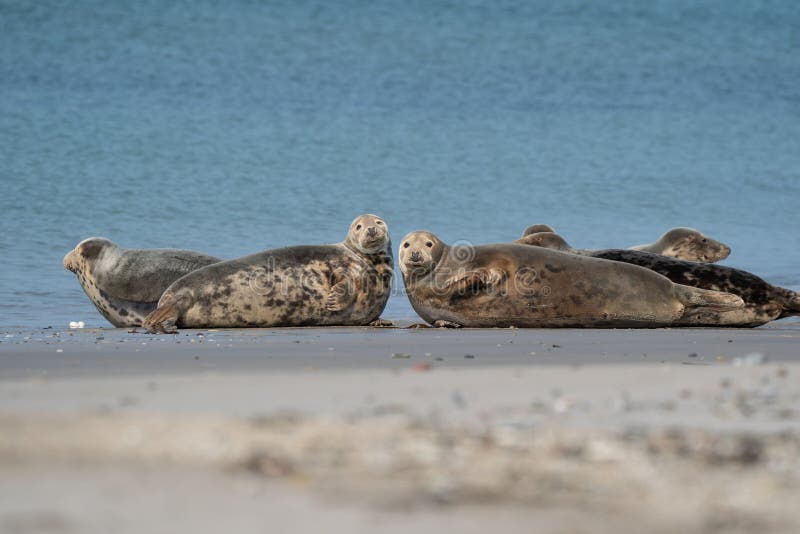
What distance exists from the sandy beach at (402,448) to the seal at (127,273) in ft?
15.0

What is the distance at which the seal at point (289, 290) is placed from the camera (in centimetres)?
777

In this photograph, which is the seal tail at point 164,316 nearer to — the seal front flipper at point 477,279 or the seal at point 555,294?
the seal at point 555,294

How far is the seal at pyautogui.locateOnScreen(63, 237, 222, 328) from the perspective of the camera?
8.57 m

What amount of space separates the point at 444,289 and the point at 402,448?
5.35 metres

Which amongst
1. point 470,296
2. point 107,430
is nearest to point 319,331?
point 470,296

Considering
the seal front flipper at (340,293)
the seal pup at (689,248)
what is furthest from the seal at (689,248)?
the seal front flipper at (340,293)

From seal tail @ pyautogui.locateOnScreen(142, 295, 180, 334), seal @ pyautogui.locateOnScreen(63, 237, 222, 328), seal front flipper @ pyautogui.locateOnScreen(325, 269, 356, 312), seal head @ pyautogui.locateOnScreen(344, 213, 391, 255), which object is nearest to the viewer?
seal tail @ pyautogui.locateOnScreen(142, 295, 180, 334)

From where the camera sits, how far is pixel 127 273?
8.75 metres

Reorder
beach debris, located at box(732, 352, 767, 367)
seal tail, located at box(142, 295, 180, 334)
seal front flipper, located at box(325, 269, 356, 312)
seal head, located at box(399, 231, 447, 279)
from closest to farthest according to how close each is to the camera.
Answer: beach debris, located at box(732, 352, 767, 367) → seal tail, located at box(142, 295, 180, 334) → seal head, located at box(399, 231, 447, 279) → seal front flipper, located at box(325, 269, 356, 312)

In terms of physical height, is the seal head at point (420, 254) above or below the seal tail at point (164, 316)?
above

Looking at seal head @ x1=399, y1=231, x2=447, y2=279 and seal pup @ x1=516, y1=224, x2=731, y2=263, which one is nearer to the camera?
seal head @ x1=399, y1=231, x2=447, y2=279

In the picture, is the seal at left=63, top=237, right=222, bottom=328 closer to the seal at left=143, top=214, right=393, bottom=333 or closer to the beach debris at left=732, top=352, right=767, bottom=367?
the seal at left=143, top=214, right=393, bottom=333

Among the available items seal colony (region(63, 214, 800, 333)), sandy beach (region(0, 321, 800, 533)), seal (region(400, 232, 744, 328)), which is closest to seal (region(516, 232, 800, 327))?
seal colony (region(63, 214, 800, 333))

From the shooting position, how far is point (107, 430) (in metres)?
2.35
